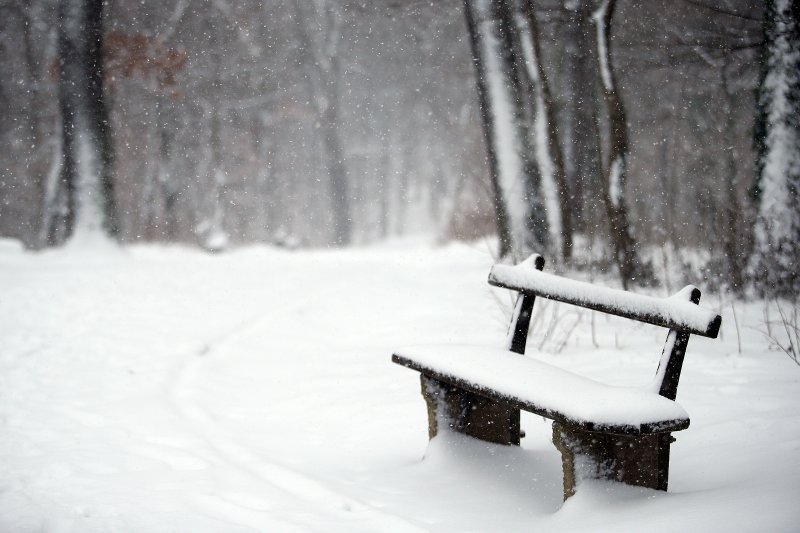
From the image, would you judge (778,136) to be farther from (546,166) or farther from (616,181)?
(546,166)

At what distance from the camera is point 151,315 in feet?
25.8

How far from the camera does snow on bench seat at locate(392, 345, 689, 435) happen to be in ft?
8.55

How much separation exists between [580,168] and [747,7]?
3.59 meters

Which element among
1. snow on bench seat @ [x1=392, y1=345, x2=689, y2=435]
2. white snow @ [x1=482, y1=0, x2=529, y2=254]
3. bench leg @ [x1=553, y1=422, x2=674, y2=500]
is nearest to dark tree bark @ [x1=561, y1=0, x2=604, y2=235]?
white snow @ [x1=482, y1=0, x2=529, y2=254]

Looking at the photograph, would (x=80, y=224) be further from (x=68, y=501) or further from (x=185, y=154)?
(x=185, y=154)

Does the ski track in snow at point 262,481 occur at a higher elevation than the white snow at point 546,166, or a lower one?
lower

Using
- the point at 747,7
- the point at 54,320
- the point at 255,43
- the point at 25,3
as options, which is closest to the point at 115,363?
the point at 54,320

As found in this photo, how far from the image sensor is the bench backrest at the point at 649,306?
9.14 ft

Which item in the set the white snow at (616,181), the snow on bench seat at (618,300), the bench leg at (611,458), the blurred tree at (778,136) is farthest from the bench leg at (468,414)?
the blurred tree at (778,136)

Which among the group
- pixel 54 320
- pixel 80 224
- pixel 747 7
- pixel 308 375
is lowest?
pixel 308 375

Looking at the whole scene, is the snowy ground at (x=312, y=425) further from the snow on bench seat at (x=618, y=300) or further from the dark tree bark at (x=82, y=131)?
the dark tree bark at (x=82, y=131)

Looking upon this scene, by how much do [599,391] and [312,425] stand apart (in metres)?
2.22

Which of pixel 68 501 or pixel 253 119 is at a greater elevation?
pixel 253 119

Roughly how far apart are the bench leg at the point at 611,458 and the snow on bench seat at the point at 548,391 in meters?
0.18
